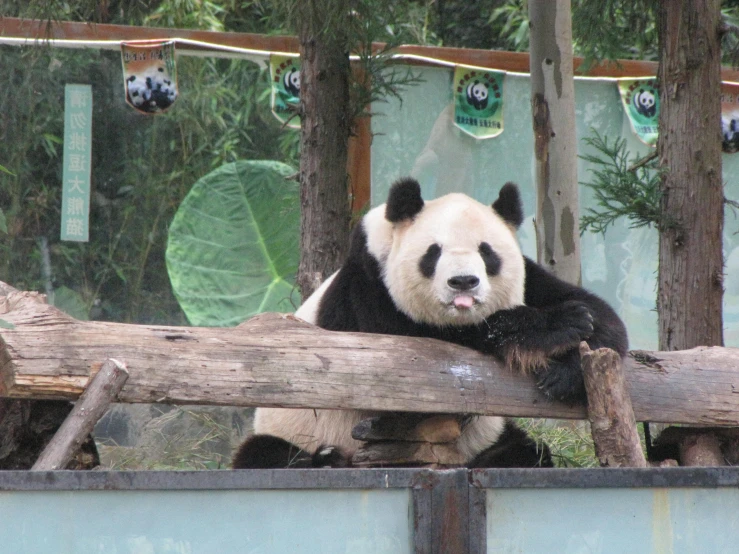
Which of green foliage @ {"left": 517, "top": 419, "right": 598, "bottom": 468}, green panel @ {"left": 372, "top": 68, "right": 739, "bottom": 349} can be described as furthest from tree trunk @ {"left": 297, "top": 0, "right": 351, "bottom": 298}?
green foliage @ {"left": 517, "top": 419, "right": 598, "bottom": 468}

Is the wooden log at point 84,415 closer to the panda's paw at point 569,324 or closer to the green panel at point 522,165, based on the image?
the panda's paw at point 569,324

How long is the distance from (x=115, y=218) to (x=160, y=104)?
83cm

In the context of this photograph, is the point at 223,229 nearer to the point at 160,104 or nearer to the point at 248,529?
the point at 160,104

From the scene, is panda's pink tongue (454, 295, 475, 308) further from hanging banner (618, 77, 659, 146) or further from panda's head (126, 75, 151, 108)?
hanging banner (618, 77, 659, 146)

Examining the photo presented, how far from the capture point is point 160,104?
20.6ft

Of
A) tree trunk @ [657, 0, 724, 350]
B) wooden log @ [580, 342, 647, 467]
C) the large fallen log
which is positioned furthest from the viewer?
tree trunk @ [657, 0, 724, 350]

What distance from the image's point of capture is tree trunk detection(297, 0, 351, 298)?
5.29 metres

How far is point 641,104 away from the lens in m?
6.86

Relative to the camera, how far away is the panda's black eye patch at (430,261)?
3.42 metres

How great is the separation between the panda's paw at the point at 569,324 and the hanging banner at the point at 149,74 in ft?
12.1

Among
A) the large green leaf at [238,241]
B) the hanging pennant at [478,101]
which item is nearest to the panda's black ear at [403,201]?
the large green leaf at [238,241]

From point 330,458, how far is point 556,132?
8.20ft

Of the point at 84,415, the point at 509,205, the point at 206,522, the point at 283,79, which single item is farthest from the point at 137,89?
the point at 206,522

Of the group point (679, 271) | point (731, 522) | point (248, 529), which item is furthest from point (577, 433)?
point (248, 529)
